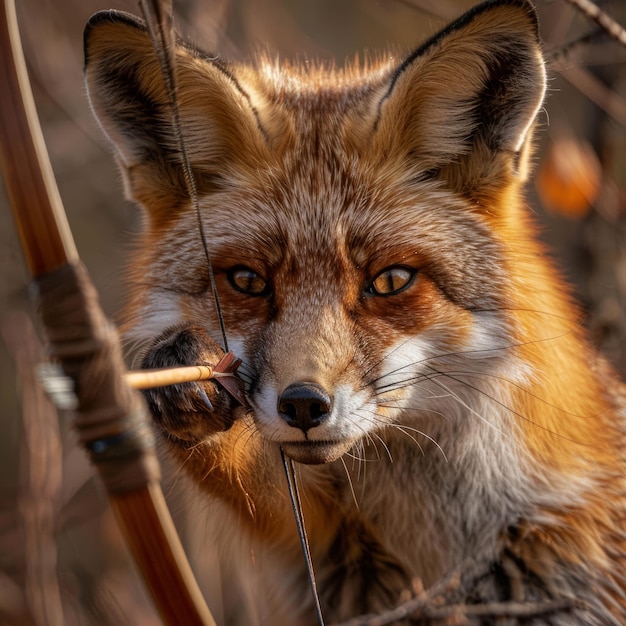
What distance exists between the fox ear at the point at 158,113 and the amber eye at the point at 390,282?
77 cm

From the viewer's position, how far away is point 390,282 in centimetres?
299

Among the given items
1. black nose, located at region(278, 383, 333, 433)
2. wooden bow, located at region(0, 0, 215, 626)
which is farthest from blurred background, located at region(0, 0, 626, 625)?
wooden bow, located at region(0, 0, 215, 626)

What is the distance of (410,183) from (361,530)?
156 centimetres

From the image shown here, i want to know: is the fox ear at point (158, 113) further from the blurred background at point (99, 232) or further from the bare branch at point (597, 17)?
the bare branch at point (597, 17)

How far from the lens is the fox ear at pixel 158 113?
9.52 feet

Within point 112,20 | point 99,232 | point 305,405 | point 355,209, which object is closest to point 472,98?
point 355,209

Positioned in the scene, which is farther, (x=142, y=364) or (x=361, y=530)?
(x=361, y=530)

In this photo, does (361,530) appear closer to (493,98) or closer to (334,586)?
(334,586)

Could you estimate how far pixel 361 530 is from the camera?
3.52 metres

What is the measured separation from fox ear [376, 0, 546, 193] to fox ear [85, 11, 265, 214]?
2.07 feet

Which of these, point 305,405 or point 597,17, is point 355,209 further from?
point 597,17

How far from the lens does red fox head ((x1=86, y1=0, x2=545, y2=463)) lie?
2852 mm

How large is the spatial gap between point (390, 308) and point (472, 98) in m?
0.98

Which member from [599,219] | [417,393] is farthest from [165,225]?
[599,219]
